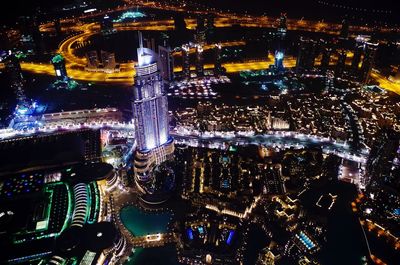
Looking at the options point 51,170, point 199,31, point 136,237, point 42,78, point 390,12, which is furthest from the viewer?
point 390,12

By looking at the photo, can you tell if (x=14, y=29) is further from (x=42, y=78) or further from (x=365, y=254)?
(x=365, y=254)

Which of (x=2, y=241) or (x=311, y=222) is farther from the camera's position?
(x=311, y=222)

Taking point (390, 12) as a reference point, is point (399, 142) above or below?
below

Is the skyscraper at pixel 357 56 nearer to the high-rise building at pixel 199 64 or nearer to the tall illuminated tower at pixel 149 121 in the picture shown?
the high-rise building at pixel 199 64

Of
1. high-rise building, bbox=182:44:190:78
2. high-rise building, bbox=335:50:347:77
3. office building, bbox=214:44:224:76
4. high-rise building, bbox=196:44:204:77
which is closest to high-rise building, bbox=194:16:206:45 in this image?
office building, bbox=214:44:224:76

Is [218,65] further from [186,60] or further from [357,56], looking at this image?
[357,56]

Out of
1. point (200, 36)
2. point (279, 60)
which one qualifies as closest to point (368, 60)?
point (279, 60)

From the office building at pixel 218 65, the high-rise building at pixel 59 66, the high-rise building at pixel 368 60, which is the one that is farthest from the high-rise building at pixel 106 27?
the high-rise building at pixel 368 60

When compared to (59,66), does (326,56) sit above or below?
above

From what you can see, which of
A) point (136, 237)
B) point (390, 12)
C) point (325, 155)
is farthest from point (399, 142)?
point (390, 12)
